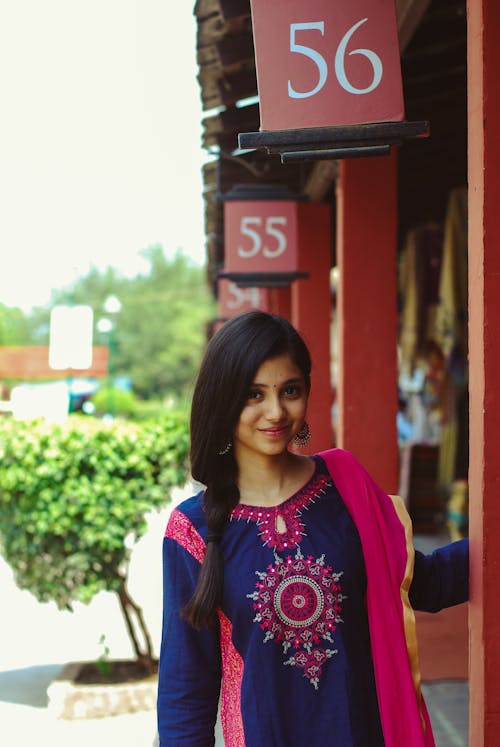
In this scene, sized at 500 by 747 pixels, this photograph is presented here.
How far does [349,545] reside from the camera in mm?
2033

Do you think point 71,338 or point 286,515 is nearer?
point 286,515

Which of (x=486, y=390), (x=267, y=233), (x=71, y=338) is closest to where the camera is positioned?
(x=486, y=390)

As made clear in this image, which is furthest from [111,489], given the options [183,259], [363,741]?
[183,259]

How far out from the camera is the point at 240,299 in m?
11.3

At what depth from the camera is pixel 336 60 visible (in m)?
2.64

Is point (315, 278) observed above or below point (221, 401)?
above

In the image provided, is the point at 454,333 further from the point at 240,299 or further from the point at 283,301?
the point at 240,299

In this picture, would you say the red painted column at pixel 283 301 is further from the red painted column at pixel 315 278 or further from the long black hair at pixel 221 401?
the long black hair at pixel 221 401

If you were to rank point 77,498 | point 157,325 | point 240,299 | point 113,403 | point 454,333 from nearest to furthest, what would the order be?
point 77,498
point 454,333
point 240,299
point 113,403
point 157,325

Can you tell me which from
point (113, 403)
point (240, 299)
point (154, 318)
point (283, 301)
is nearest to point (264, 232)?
point (283, 301)

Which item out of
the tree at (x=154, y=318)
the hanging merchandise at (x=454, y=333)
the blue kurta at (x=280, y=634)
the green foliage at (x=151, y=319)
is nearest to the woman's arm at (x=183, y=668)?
the blue kurta at (x=280, y=634)

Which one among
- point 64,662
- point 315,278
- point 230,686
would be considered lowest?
point 64,662

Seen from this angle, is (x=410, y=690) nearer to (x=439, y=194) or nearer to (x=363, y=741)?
(x=363, y=741)

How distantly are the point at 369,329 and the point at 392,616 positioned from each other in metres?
2.88
